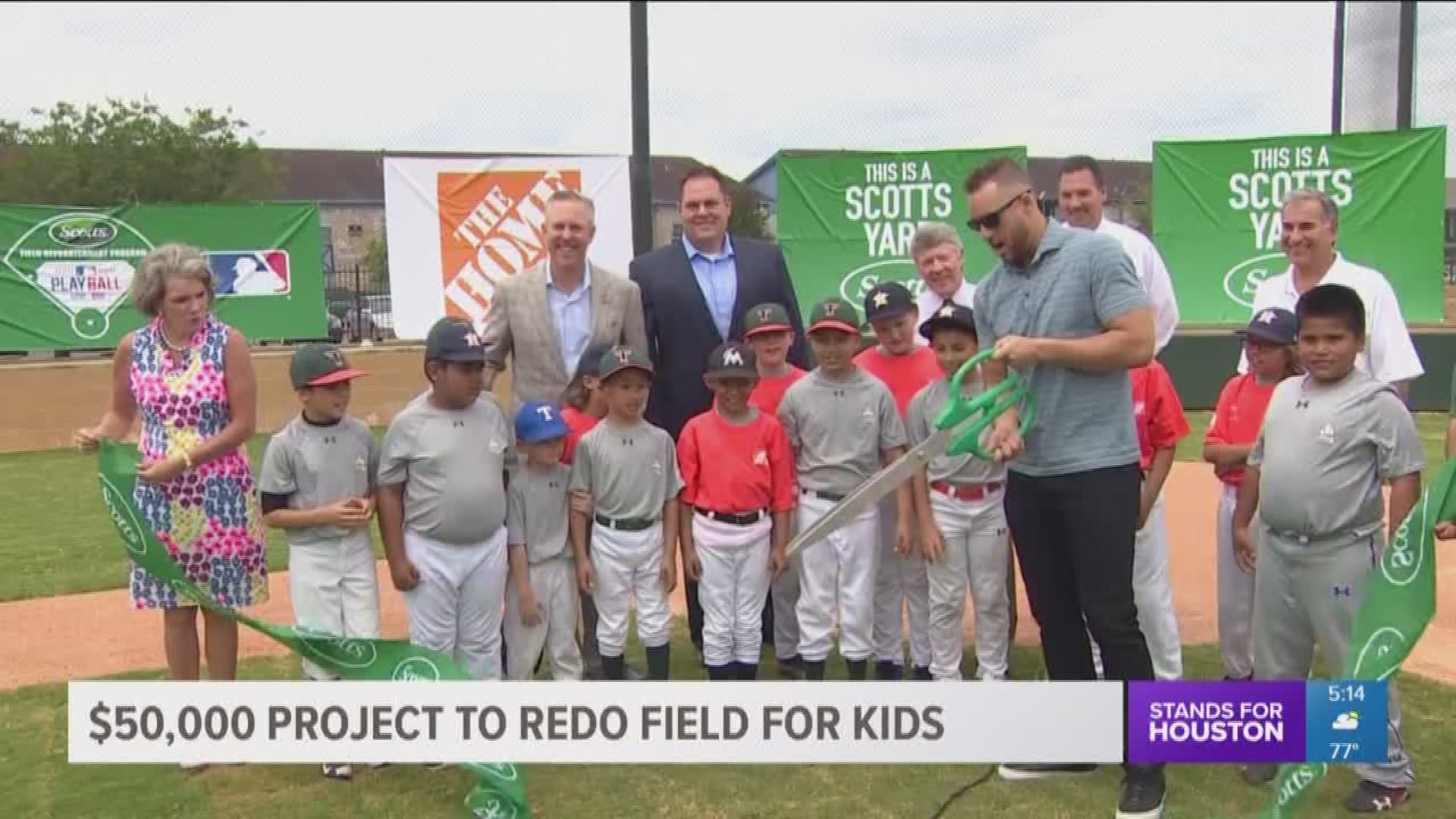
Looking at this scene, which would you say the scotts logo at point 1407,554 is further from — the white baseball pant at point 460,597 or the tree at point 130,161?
the tree at point 130,161

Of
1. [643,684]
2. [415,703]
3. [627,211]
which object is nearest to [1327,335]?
[643,684]

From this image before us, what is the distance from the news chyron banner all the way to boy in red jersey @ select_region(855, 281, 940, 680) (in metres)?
6.40

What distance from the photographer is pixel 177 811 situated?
349cm

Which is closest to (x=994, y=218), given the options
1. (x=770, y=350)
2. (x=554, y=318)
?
(x=770, y=350)

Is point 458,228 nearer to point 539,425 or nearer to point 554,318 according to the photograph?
point 554,318

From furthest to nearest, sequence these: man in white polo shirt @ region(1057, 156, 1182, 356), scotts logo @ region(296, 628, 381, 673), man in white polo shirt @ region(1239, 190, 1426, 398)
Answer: man in white polo shirt @ region(1057, 156, 1182, 356) → man in white polo shirt @ region(1239, 190, 1426, 398) → scotts logo @ region(296, 628, 381, 673)

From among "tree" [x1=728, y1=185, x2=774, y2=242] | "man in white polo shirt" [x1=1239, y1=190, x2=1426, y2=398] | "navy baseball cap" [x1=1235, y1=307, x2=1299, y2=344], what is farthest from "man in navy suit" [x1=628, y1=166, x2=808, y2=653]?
"tree" [x1=728, y1=185, x2=774, y2=242]

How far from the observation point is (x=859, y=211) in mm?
12711

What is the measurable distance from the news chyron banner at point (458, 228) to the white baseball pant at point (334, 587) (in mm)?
7061

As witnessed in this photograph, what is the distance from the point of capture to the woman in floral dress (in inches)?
144

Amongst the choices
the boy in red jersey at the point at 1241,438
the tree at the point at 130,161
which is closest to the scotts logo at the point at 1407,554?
the boy in red jersey at the point at 1241,438

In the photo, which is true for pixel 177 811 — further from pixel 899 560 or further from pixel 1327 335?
pixel 1327 335

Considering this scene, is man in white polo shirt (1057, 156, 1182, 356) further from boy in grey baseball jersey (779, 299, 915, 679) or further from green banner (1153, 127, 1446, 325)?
green banner (1153, 127, 1446, 325)

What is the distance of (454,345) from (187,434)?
2.85ft
